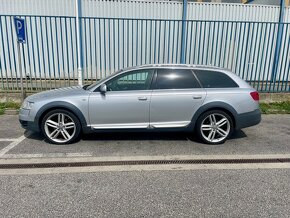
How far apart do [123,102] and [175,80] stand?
106cm

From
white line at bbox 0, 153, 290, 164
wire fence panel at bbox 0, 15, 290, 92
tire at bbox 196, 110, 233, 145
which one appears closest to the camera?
white line at bbox 0, 153, 290, 164

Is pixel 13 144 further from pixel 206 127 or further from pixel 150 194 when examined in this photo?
pixel 206 127

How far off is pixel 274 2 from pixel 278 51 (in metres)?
3.17

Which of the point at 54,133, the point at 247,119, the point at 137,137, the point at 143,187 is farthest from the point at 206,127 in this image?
the point at 54,133

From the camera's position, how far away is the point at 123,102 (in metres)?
4.21

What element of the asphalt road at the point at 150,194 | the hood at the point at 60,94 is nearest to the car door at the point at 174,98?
the asphalt road at the point at 150,194

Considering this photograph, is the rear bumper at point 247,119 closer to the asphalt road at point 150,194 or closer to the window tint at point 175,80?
the window tint at point 175,80

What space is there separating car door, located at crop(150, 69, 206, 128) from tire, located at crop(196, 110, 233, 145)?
0.90 feet

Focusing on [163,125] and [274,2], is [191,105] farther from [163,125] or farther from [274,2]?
[274,2]

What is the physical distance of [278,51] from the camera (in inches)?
326

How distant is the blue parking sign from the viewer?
631 cm

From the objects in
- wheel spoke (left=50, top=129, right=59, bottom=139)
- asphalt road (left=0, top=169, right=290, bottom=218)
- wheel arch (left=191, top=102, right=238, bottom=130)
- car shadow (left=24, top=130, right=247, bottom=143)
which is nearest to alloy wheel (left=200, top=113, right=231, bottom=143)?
wheel arch (left=191, top=102, right=238, bottom=130)

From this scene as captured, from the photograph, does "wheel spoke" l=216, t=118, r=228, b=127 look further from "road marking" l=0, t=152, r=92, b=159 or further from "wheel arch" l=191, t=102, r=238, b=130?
"road marking" l=0, t=152, r=92, b=159

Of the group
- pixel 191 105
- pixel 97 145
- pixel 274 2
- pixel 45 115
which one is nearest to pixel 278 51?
pixel 274 2
